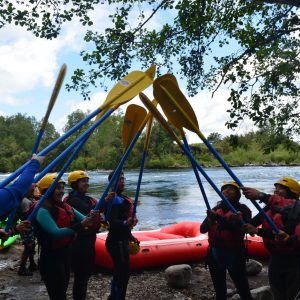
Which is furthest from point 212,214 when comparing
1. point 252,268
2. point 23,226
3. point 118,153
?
point 118,153

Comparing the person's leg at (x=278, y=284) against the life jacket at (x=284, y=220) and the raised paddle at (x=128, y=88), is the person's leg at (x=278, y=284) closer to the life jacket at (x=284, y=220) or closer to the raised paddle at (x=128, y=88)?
the life jacket at (x=284, y=220)

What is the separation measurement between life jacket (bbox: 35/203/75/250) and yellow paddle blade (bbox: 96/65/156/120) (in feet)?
3.12

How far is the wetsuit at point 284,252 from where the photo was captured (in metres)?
3.28

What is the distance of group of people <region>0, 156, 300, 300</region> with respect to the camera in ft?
10.5

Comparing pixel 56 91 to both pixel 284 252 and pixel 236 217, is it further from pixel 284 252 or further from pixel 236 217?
pixel 284 252

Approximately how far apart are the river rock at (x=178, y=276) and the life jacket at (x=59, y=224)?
92.4 inches

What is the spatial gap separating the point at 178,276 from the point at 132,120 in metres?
2.25

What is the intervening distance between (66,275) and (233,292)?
2.55 meters

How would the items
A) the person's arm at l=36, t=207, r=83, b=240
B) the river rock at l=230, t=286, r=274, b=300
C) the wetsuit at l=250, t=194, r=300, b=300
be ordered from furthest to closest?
the river rock at l=230, t=286, r=274, b=300 → the wetsuit at l=250, t=194, r=300, b=300 → the person's arm at l=36, t=207, r=83, b=240

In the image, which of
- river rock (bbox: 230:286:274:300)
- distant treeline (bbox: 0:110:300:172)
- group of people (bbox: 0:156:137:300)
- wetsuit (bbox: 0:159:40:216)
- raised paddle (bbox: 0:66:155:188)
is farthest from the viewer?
distant treeline (bbox: 0:110:300:172)

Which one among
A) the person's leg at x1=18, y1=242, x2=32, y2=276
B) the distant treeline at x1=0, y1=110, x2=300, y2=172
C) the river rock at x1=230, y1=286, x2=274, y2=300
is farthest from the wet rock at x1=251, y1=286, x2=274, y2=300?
the distant treeline at x1=0, y1=110, x2=300, y2=172

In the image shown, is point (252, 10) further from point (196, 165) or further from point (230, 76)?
point (196, 165)

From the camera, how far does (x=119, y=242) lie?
3953 millimetres

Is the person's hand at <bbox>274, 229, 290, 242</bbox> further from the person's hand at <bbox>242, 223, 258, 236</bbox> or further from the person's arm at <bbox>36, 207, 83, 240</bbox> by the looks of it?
the person's arm at <bbox>36, 207, 83, 240</bbox>
